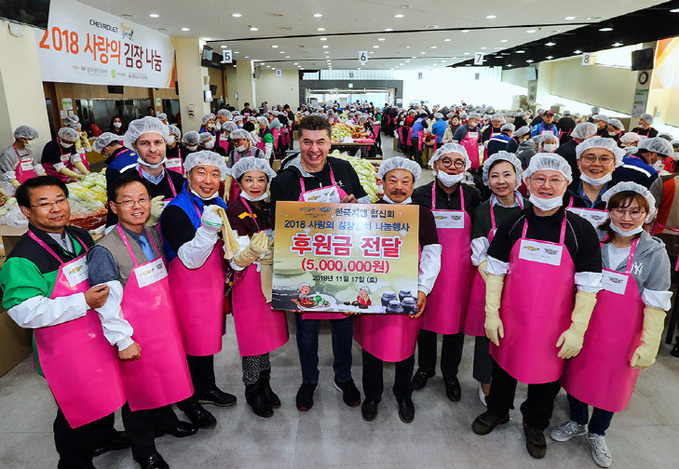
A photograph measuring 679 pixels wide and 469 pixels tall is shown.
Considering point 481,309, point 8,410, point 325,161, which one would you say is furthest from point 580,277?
point 8,410

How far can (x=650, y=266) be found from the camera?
206 cm

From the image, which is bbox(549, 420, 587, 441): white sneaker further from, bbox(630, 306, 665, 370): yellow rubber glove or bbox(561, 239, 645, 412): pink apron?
bbox(630, 306, 665, 370): yellow rubber glove

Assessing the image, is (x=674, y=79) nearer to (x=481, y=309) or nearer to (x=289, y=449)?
(x=481, y=309)

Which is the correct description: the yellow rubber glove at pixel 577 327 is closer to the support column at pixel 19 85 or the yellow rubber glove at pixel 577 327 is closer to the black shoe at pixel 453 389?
the black shoe at pixel 453 389

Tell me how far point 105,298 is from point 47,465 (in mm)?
1261

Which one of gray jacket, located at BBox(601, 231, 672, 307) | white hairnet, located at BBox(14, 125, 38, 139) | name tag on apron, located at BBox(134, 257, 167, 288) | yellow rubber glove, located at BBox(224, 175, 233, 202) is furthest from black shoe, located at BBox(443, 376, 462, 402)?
white hairnet, located at BBox(14, 125, 38, 139)

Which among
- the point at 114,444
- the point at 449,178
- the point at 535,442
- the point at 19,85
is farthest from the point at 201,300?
the point at 19,85

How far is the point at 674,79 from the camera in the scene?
1157 centimetres

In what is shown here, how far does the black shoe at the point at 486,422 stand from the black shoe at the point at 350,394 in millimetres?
723

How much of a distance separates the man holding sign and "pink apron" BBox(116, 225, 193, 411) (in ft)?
2.30

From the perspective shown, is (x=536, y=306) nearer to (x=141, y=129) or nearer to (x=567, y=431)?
(x=567, y=431)

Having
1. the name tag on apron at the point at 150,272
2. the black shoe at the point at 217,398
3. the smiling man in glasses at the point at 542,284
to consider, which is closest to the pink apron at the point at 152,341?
the name tag on apron at the point at 150,272

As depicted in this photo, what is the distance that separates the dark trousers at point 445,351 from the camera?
2.88 meters

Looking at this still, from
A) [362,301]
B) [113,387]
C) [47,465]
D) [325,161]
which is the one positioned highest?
[325,161]
